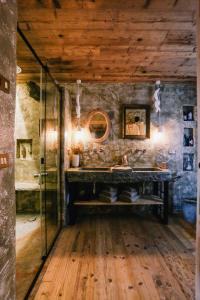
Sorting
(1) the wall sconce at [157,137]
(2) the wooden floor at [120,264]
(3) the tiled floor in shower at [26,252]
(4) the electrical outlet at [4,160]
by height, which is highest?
(1) the wall sconce at [157,137]

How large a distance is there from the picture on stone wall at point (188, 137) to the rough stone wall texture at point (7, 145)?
4.07 m

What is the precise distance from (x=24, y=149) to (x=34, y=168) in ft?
1.62

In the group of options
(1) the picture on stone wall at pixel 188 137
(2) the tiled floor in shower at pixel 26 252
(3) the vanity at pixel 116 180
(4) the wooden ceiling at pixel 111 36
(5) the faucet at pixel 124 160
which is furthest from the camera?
(1) the picture on stone wall at pixel 188 137

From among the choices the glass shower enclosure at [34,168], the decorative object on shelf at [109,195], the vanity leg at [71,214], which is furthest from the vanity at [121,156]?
the glass shower enclosure at [34,168]

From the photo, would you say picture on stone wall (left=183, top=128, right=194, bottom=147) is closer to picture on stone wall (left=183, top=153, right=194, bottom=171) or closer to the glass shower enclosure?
picture on stone wall (left=183, top=153, right=194, bottom=171)

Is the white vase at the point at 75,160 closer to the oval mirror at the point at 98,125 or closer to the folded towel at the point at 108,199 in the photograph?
the oval mirror at the point at 98,125

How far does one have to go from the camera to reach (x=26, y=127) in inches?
193

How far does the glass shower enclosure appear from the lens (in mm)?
2699

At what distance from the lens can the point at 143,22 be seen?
2.33 metres

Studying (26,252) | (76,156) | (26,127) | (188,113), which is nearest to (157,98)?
(188,113)

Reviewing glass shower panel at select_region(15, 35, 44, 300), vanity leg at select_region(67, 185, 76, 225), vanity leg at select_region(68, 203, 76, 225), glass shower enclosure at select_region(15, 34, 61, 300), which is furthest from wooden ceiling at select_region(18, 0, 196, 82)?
vanity leg at select_region(68, 203, 76, 225)

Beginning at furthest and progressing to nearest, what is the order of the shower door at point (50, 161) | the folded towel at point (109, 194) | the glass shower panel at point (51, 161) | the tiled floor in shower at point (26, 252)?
the folded towel at point (109, 194)
the glass shower panel at point (51, 161)
the shower door at point (50, 161)
the tiled floor in shower at point (26, 252)

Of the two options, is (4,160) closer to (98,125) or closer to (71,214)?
(71,214)

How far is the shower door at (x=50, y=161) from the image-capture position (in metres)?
2.84
